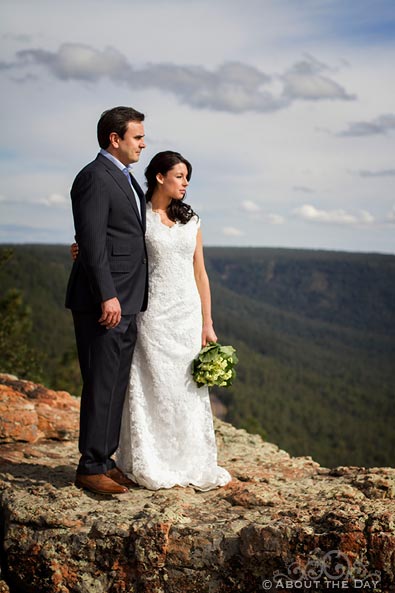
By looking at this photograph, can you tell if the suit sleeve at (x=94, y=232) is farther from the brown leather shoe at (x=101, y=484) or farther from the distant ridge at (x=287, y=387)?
the distant ridge at (x=287, y=387)

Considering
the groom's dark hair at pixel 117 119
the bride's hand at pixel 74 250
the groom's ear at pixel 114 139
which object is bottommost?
the bride's hand at pixel 74 250

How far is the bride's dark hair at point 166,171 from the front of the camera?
543 centimetres

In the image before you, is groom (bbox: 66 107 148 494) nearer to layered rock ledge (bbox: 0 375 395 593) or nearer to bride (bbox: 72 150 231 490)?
bride (bbox: 72 150 231 490)

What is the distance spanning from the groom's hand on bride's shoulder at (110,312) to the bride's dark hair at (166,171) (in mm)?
982

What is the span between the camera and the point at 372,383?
542 ft

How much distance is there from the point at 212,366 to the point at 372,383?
166 meters

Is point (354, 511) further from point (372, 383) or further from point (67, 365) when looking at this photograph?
point (372, 383)

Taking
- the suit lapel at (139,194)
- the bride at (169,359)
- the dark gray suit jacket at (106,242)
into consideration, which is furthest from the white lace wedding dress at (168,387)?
the dark gray suit jacket at (106,242)

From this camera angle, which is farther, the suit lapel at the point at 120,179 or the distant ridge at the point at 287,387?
the distant ridge at the point at 287,387

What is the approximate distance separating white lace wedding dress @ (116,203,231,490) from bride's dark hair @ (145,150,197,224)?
0.26ft

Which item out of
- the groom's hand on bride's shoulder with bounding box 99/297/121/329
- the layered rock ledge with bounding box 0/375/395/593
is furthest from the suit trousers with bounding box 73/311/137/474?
the layered rock ledge with bounding box 0/375/395/593

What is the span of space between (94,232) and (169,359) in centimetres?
130

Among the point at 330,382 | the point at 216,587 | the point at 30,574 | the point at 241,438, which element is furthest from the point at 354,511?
the point at 330,382

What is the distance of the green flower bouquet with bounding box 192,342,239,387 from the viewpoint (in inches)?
221
